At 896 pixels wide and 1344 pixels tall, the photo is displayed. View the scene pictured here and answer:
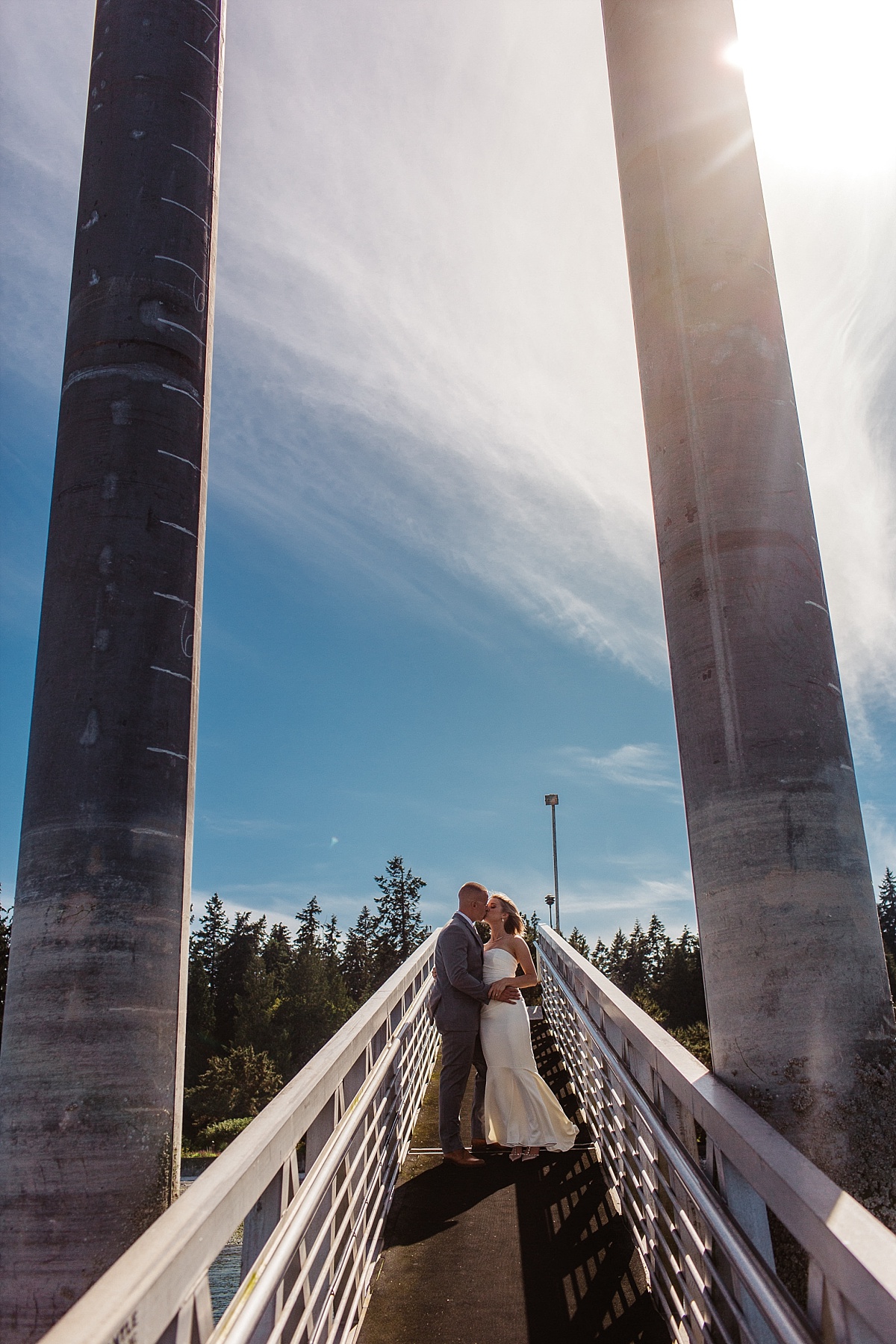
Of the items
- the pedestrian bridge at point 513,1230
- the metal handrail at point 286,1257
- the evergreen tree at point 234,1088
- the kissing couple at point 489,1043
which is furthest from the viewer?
the evergreen tree at point 234,1088

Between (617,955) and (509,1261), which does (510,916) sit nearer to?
(509,1261)

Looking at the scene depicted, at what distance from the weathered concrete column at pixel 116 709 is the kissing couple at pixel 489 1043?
2508 mm

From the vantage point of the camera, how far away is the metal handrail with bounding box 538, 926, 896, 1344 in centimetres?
194

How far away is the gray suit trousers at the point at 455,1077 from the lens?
617 centimetres

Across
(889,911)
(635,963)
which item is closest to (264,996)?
(635,963)

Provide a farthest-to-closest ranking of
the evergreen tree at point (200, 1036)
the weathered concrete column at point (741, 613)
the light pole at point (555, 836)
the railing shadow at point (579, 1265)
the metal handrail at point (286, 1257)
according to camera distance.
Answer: the evergreen tree at point (200, 1036), the light pole at point (555, 836), the railing shadow at point (579, 1265), the weathered concrete column at point (741, 613), the metal handrail at point (286, 1257)

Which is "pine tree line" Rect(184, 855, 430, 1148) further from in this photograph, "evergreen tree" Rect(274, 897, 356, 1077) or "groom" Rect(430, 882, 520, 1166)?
"groom" Rect(430, 882, 520, 1166)

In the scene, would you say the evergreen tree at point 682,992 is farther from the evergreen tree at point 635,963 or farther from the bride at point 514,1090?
the bride at point 514,1090

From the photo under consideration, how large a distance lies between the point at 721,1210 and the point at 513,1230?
8.49 feet

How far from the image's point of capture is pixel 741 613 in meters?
4.08

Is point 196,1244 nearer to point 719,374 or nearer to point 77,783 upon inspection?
point 77,783

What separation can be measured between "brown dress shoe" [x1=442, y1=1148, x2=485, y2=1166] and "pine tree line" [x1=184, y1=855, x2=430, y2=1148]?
51.5 meters

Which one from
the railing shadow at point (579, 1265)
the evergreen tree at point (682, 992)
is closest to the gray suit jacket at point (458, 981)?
the railing shadow at point (579, 1265)

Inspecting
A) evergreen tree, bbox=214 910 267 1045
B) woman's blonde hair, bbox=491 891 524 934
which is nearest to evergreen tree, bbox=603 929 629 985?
evergreen tree, bbox=214 910 267 1045
